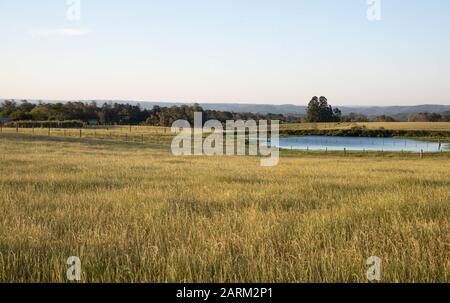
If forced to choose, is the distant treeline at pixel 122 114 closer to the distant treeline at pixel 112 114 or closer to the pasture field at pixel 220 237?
the distant treeline at pixel 112 114

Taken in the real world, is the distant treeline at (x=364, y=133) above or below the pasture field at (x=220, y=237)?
below

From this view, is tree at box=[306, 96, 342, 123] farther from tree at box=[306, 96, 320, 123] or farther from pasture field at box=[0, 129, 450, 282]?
pasture field at box=[0, 129, 450, 282]

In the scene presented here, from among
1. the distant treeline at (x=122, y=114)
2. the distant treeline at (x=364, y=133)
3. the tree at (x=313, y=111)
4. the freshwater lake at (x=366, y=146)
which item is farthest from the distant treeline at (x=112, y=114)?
the freshwater lake at (x=366, y=146)

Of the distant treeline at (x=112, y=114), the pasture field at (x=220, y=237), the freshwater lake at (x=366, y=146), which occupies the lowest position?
the freshwater lake at (x=366, y=146)

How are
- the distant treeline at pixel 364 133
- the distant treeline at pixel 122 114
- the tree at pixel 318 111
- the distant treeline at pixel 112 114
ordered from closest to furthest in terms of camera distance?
1. the distant treeline at pixel 364 133
2. the distant treeline at pixel 122 114
3. the distant treeline at pixel 112 114
4. the tree at pixel 318 111

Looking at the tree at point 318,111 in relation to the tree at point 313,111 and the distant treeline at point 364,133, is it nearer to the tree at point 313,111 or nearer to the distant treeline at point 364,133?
the tree at point 313,111

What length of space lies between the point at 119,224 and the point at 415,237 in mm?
4770

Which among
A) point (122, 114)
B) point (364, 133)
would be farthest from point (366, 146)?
point (122, 114)

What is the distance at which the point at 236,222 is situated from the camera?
7762 millimetres

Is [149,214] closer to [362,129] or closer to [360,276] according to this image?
[360,276]

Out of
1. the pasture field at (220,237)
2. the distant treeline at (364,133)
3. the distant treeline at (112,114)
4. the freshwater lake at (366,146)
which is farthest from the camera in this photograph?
the distant treeline at (112,114)

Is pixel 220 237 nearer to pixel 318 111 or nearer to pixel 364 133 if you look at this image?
pixel 364 133

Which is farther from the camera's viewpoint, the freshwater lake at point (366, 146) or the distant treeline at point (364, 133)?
the distant treeline at point (364, 133)
